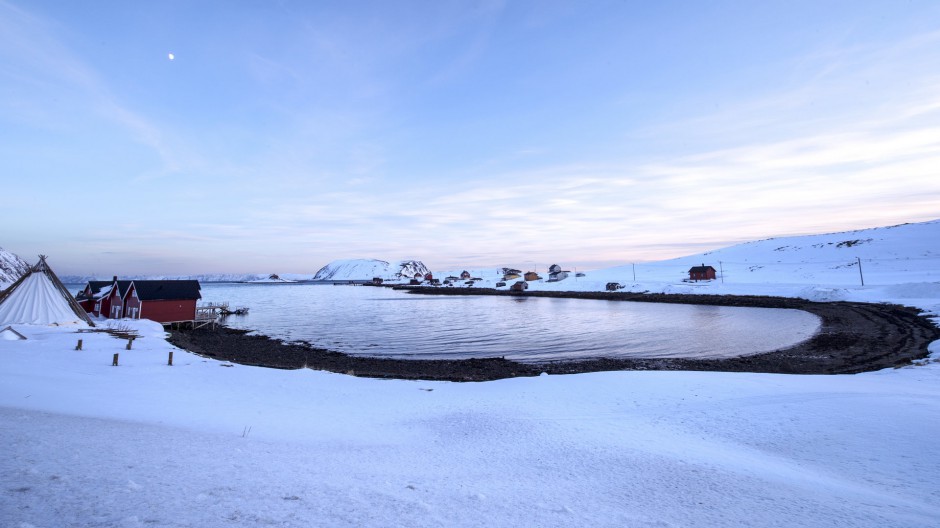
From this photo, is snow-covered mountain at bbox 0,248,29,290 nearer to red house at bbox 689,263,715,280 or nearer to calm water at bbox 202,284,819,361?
calm water at bbox 202,284,819,361

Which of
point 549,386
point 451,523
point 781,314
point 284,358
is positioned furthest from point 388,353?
point 781,314

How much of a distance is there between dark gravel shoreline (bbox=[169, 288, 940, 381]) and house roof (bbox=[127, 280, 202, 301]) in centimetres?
966

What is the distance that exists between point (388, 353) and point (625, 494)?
2612 centimetres

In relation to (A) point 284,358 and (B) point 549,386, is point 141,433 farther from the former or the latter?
(A) point 284,358

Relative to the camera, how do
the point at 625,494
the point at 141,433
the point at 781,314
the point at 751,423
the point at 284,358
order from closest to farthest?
the point at 625,494, the point at 141,433, the point at 751,423, the point at 284,358, the point at 781,314

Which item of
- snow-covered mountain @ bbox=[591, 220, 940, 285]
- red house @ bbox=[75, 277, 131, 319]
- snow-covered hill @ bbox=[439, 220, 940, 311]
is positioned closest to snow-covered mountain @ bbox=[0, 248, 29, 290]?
red house @ bbox=[75, 277, 131, 319]

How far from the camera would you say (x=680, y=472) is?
7.84 metres

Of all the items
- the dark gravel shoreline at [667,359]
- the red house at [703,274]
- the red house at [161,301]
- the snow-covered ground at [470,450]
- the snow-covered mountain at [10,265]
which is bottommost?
the dark gravel shoreline at [667,359]

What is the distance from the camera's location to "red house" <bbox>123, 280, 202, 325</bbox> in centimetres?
4353

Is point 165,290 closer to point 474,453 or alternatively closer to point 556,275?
point 474,453

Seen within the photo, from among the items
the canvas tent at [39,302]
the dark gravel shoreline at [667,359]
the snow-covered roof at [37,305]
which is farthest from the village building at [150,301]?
the dark gravel shoreline at [667,359]

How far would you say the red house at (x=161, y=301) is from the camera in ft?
143

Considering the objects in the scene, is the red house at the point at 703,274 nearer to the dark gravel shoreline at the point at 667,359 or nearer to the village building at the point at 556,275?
the village building at the point at 556,275

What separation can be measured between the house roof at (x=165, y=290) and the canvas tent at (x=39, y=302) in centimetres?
770
